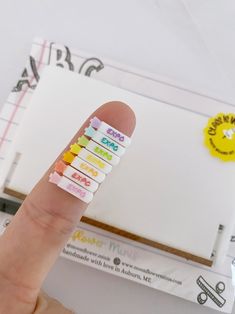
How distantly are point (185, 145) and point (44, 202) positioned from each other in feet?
0.77

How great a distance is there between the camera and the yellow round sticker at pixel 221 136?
1.96ft

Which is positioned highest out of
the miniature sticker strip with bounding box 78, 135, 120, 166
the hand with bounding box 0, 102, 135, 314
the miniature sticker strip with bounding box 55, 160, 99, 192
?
the miniature sticker strip with bounding box 78, 135, 120, 166

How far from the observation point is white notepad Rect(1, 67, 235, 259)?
574 millimetres

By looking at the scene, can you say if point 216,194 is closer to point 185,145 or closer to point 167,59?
point 185,145

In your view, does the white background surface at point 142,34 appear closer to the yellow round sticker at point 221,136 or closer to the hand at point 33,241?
the yellow round sticker at point 221,136

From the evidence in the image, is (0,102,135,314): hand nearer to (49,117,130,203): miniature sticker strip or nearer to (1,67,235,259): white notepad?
(49,117,130,203): miniature sticker strip

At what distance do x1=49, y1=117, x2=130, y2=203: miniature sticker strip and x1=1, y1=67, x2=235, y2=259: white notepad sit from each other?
134 millimetres

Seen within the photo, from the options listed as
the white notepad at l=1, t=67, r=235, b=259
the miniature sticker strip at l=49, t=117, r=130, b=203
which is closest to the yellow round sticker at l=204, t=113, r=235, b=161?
the white notepad at l=1, t=67, r=235, b=259

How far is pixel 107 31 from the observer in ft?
2.30

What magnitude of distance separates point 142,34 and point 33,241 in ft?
1.33

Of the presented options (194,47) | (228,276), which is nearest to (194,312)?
(228,276)

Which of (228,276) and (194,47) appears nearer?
(228,276)

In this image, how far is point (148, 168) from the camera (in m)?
0.58

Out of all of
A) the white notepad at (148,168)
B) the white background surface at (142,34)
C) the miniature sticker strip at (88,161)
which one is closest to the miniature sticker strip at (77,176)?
the miniature sticker strip at (88,161)
